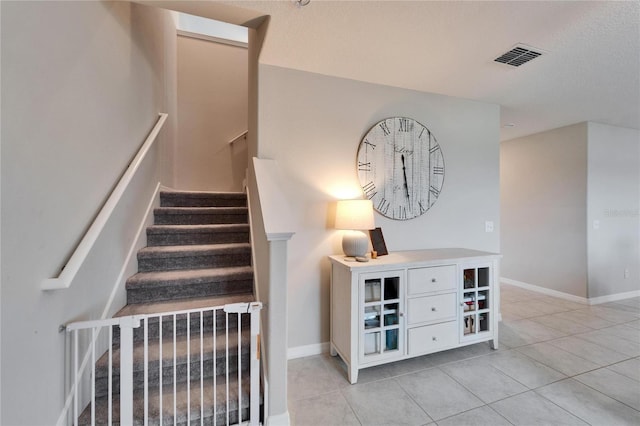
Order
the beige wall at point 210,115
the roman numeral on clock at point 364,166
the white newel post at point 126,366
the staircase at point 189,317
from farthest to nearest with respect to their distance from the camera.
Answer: the beige wall at point 210,115 → the roman numeral on clock at point 364,166 → the staircase at point 189,317 → the white newel post at point 126,366

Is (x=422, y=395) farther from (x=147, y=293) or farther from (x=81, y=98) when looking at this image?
(x=81, y=98)

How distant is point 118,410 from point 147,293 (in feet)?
2.49

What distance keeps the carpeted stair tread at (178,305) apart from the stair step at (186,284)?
0.14 ft

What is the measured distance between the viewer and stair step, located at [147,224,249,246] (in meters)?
2.47

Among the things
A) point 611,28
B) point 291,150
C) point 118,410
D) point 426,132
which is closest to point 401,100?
point 426,132

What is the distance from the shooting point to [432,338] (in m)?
2.27

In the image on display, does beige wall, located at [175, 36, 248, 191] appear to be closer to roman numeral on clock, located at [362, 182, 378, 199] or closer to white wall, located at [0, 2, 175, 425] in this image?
white wall, located at [0, 2, 175, 425]

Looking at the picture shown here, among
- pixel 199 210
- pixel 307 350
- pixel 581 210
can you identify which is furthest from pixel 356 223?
pixel 581 210

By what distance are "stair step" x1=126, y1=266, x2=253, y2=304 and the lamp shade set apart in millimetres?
860

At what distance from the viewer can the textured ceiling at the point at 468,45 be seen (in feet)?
5.46

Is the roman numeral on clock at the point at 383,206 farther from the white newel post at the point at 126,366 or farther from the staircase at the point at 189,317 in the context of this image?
the white newel post at the point at 126,366

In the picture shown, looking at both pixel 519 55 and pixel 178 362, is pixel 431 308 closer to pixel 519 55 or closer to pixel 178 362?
pixel 178 362

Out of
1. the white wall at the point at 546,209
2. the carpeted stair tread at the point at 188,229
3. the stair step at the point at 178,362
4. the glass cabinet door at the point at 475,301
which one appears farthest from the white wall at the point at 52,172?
the white wall at the point at 546,209

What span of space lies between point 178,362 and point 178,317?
12.2 inches
